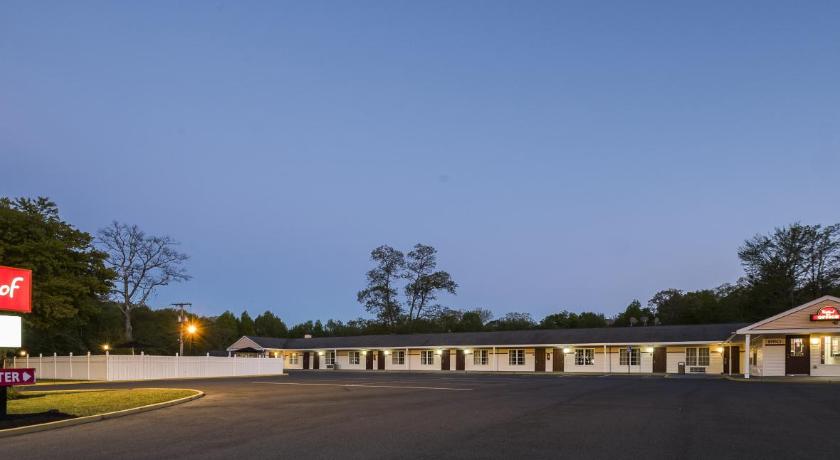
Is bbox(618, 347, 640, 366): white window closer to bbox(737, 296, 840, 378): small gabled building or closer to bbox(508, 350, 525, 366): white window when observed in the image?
bbox(508, 350, 525, 366): white window

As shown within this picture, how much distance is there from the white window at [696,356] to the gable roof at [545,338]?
3.84 feet

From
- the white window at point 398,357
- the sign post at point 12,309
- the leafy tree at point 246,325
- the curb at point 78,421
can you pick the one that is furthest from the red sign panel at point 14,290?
the leafy tree at point 246,325

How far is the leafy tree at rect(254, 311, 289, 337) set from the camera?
102 metres

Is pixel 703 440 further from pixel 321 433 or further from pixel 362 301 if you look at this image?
pixel 362 301

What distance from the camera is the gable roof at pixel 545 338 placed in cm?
4712

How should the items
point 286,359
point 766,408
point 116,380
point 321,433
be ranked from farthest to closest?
point 286,359
point 116,380
point 766,408
point 321,433

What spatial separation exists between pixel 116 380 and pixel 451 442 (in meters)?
29.9

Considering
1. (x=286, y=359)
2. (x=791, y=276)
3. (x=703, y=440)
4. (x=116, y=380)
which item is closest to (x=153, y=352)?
(x=286, y=359)

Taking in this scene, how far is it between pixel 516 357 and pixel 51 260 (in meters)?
35.4

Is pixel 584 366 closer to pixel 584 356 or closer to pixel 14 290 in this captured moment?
pixel 584 356

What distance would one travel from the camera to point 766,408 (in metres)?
16.9

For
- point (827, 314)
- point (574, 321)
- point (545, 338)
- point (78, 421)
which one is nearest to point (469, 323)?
point (574, 321)

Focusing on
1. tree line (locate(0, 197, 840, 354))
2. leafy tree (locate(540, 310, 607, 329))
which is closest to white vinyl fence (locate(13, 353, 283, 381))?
tree line (locate(0, 197, 840, 354))

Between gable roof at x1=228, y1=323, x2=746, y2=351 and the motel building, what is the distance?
7cm
